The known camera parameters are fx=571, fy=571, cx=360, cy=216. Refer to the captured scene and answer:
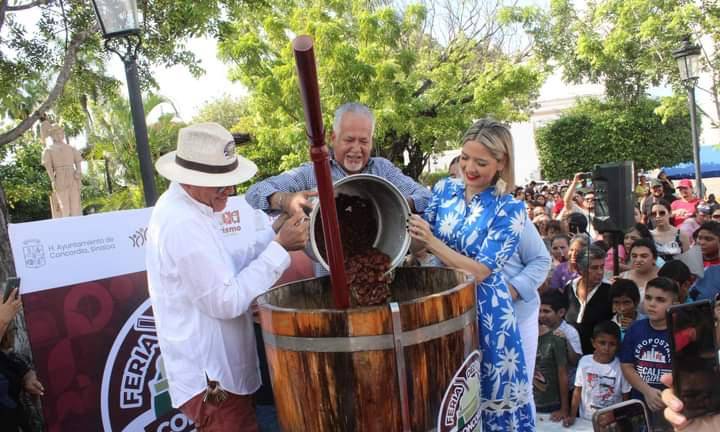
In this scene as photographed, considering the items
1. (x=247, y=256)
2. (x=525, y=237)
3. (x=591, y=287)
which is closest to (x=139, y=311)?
(x=247, y=256)

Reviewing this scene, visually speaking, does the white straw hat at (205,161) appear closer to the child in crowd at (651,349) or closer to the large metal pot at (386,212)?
the large metal pot at (386,212)

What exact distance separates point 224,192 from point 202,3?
5.48 m

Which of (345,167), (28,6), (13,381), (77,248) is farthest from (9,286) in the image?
(28,6)

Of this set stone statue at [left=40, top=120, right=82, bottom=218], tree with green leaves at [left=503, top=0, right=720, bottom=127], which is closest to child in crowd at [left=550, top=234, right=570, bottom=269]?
tree with green leaves at [left=503, top=0, right=720, bottom=127]

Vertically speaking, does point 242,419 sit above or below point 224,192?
below

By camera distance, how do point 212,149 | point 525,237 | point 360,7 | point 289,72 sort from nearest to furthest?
point 212,149 < point 525,237 < point 289,72 < point 360,7

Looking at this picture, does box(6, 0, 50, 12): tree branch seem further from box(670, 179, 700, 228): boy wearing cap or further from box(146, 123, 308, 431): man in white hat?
box(670, 179, 700, 228): boy wearing cap

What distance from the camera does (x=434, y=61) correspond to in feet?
60.6

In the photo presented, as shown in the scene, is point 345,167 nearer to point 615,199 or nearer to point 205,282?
point 205,282

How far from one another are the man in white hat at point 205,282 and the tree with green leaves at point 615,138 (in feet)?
87.6

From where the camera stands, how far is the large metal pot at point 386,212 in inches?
89.2

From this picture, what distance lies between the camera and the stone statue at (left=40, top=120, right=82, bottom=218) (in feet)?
35.8

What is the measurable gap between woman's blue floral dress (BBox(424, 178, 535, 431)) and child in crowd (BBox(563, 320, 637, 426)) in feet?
6.59

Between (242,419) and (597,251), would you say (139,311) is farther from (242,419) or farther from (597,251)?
(597,251)
